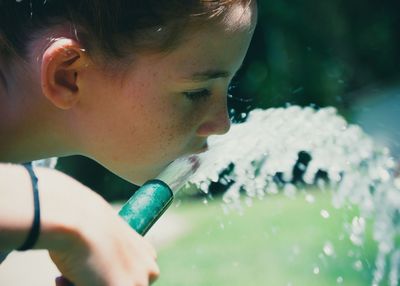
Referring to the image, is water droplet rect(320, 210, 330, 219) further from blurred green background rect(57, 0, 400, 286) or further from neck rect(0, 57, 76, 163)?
neck rect(0, 57, 76, 163)

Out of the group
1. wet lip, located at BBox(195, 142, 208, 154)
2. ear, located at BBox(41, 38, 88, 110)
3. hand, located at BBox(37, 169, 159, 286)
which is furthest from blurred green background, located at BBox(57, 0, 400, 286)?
hand, located at BBox(37, 169, 159, 286)

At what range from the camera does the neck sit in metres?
1.78

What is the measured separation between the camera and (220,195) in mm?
4387

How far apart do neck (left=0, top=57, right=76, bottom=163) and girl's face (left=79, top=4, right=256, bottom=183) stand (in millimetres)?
77

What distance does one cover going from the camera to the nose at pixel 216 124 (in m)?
1.85

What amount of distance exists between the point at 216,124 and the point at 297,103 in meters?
3.10

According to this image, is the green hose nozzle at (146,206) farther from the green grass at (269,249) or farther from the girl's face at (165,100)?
the green grass at (269,249)

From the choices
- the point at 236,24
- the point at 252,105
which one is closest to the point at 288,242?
the point at 252,105

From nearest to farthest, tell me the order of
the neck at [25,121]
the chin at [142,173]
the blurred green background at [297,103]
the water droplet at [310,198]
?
1. the neck at [25,121]
2. the chin at [142,173]
3. the blurred green background at [297,103]
4. the water droplet at [310,198]

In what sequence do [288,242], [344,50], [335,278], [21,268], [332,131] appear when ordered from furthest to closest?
[344,50] < [332,131] < [288,242] < [335,278] < [21,268]

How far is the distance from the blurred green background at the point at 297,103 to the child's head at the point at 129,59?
134cm

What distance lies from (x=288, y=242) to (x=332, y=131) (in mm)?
665

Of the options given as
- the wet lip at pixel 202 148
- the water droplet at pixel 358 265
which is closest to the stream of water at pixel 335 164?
the water droplet at pixel 358 265

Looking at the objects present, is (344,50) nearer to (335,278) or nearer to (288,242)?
(288,242)
